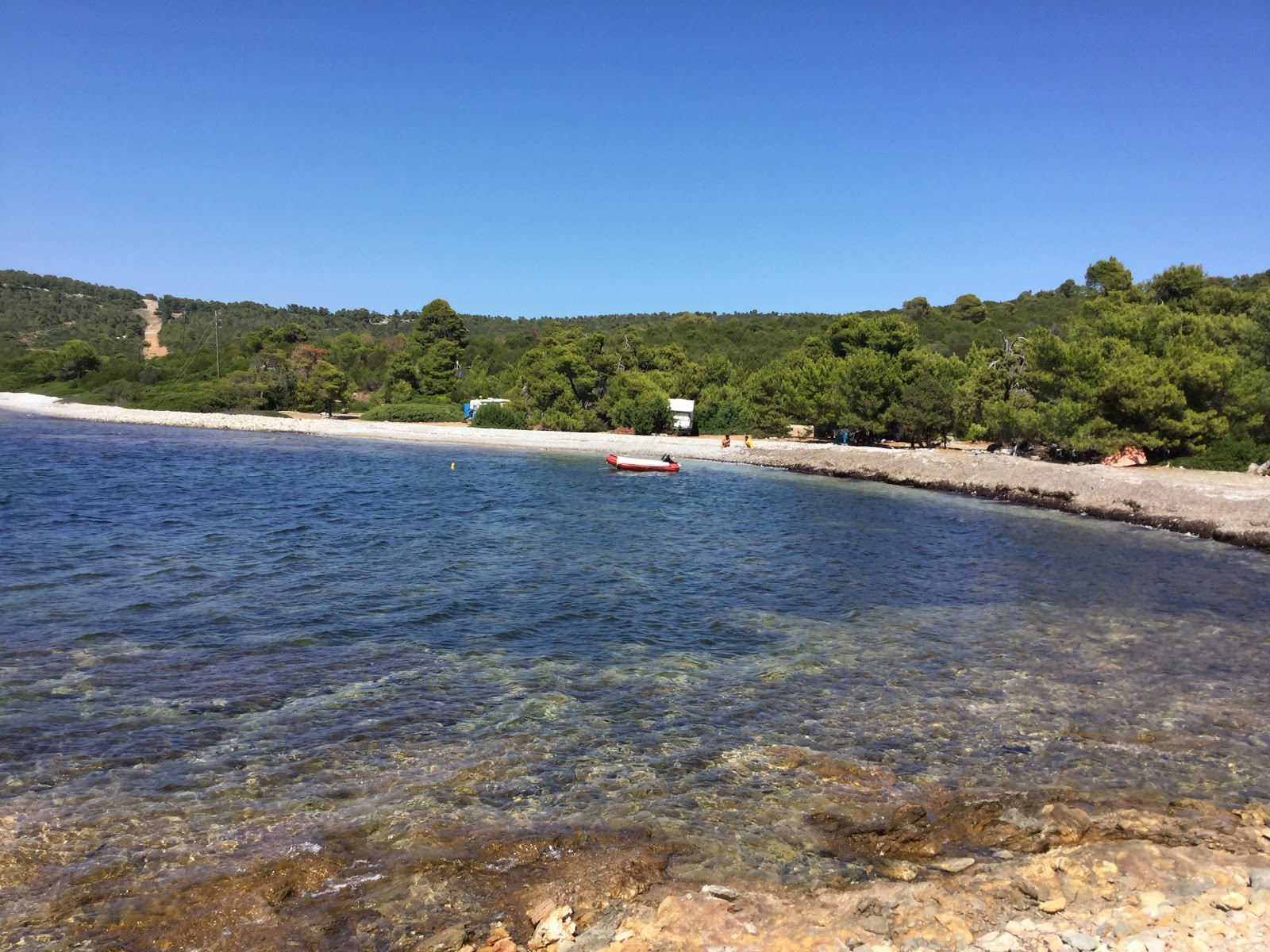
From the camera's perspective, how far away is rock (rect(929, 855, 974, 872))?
643 cm

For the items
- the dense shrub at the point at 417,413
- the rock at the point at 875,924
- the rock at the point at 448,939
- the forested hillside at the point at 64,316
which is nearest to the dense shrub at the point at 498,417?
the dense shrub at the point at 417,413

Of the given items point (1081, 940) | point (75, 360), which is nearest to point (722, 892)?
point (1081, 940)

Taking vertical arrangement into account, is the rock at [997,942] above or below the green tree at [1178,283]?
below

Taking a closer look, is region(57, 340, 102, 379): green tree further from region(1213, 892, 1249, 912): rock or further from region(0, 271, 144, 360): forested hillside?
region(1213, 892, 1249, 912): rock

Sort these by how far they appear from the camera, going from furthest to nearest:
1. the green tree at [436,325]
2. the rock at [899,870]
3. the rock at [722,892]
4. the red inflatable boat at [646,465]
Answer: the green tree at [436,325]
the red inflatable boat at [646,465]
the rock at [899,870]
the rock at [722,892]

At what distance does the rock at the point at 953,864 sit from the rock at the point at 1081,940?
1.09 metres

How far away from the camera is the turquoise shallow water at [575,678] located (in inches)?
294

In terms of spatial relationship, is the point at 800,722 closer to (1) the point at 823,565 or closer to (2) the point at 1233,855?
(2) the point at 1233,855

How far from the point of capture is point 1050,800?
7820 mm

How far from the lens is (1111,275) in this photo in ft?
177

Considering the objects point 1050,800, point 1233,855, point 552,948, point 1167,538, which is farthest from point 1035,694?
point 1167,538

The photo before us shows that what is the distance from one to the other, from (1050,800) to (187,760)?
876cm

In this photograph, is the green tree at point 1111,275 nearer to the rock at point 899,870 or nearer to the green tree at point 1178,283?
the green tree at point 1178,283

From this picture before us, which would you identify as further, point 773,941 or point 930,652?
point 930,652
